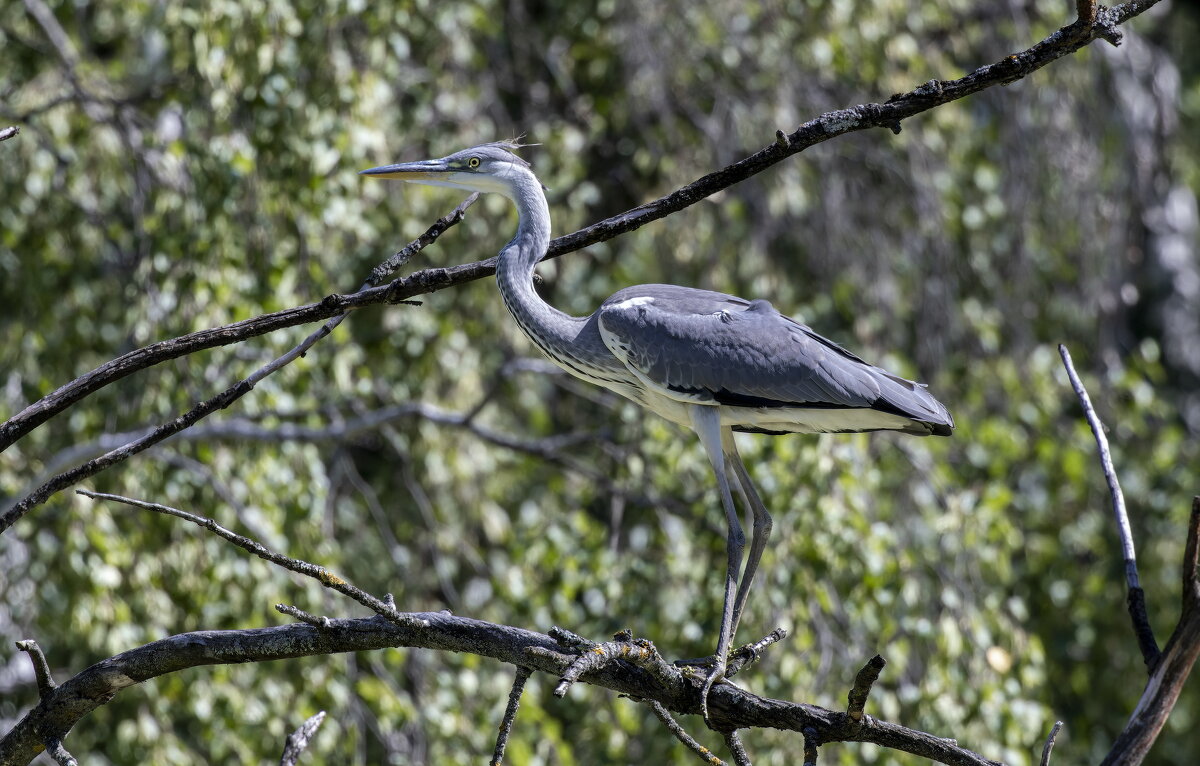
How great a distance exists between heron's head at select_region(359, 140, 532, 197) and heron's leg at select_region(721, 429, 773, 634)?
0.84 meters

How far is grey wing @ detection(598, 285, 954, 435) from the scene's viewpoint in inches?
120

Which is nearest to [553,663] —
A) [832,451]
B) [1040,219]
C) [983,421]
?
[832,451]

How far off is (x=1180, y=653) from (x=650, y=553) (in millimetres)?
3064

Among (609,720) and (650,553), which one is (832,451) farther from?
(609,720)

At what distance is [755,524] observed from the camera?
3510mm

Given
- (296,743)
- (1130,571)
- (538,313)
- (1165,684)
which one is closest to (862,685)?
(1165,684)

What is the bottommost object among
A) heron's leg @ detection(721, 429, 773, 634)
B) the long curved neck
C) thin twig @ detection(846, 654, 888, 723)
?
thin twig @ detection(846, 654, 888, 723)

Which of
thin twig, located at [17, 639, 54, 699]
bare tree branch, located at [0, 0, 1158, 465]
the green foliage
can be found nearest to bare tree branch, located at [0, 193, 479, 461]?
bare tree branch, located at [0, 0, 1158, 465]

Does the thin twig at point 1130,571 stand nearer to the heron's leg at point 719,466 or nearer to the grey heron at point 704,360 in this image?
the grey heron at point 704,360

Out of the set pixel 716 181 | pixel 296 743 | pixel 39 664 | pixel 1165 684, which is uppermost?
pixel 716 181

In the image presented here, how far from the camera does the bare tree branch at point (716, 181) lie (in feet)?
6.11

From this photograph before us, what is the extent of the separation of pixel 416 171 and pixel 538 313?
0.51m

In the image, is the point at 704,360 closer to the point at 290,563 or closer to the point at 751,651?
the point at 751,651

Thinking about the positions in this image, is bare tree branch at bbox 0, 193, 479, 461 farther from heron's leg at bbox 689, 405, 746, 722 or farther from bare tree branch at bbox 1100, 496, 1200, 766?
heron's leg at bbox 689, 405, 746, 722
